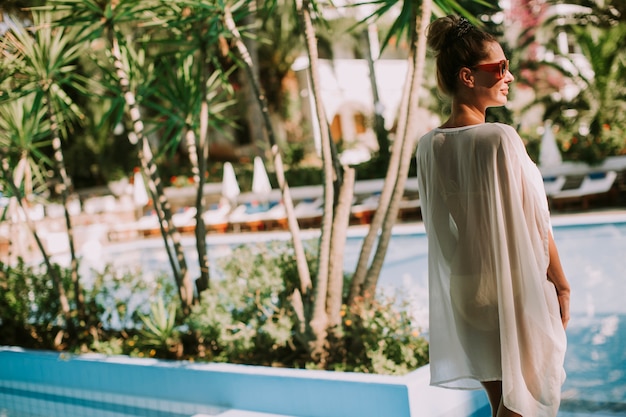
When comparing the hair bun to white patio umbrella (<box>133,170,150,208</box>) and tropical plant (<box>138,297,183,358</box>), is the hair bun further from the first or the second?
white patio umbrella (<box>133,170,150,208</box>)

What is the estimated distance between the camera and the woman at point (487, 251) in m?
1.86

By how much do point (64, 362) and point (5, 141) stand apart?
2.40 meters

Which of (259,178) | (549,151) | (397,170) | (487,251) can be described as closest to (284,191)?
(397,170)

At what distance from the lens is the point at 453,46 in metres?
2.02

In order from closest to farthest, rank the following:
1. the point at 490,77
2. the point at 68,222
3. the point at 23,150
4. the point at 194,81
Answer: the point at 490,77
the point at 194,81
the point at 68,222
the point at 23,150

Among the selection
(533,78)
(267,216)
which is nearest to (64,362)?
(267,216)

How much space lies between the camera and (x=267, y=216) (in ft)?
53.4

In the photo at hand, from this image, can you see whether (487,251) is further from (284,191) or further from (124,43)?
(124,43)

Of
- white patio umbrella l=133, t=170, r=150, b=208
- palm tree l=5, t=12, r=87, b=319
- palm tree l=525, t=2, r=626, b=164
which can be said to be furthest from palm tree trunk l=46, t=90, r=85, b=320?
white patio umbrella l=133, t=170, r=150, b=208

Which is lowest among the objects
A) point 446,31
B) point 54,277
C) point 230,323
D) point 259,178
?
point 259,178

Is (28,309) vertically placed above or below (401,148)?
below

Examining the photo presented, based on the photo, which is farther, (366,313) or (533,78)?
(533,78)

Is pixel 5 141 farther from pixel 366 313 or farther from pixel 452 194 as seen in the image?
pixel 452 194

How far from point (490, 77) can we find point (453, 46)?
141mm
